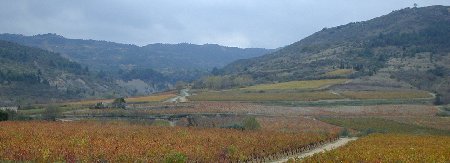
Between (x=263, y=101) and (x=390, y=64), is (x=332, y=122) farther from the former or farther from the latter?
(x=390, y=64)

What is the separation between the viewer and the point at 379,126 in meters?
57.1

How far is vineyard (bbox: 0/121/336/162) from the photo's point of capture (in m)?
27.7

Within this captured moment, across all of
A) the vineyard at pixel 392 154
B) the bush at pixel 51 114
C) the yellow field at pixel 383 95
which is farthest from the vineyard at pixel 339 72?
the vineyard at pixel 392 154

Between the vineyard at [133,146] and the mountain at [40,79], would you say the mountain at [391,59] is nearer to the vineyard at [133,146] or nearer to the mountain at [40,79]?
the vineyard at [133,146]

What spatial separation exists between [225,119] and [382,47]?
Answer: 115m

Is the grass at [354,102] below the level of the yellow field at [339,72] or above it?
below

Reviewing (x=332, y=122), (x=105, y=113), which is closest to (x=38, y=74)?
(x=105, y=113)

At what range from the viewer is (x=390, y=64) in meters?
134

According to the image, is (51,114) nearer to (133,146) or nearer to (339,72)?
(133,146)

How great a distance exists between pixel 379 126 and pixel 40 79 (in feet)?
380

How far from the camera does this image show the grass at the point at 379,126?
53.9 metres

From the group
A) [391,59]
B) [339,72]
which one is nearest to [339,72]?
[339,72]

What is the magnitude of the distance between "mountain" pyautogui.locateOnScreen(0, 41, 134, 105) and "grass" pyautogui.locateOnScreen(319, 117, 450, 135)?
7167cm

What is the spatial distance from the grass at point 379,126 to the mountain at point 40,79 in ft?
235
